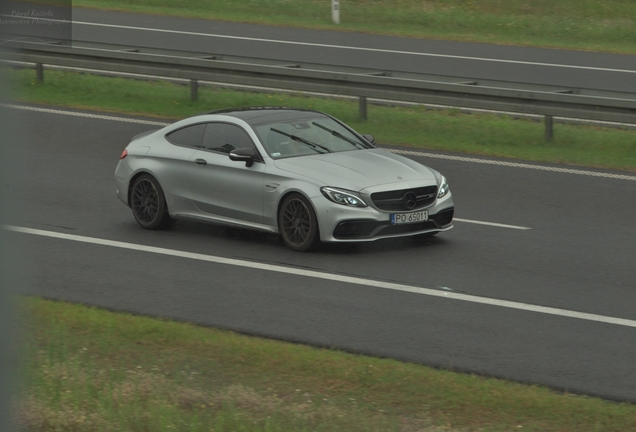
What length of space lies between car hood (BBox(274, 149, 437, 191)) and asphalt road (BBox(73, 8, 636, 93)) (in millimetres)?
11190

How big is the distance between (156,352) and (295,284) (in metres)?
2.51

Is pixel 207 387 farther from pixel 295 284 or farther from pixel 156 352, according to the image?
pixel 295 284

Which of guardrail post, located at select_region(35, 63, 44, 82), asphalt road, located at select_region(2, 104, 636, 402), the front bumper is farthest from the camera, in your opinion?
guardrail post, located at select_region(35, 63, 44, 82)

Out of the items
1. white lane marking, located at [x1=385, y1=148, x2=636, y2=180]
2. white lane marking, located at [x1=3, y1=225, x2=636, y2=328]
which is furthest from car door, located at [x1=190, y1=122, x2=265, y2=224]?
white lane marking, located at [x1=385, y1=148, x2=636, y2=180]

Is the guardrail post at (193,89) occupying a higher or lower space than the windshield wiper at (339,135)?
higher

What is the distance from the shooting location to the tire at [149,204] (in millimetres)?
12688

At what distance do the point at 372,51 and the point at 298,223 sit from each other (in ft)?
52.2

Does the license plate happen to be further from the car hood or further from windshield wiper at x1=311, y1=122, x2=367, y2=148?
windshield wiper at x1=311, y1=122, x2=367, y2=148

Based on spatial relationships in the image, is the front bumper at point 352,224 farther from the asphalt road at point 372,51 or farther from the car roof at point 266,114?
the asphalt road at point 372,51

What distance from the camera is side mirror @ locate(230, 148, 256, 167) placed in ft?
39.0

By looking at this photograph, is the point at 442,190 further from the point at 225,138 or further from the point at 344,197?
the point at 225,138

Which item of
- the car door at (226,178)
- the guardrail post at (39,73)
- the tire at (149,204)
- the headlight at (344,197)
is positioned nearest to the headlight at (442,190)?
the headlight at (344,197)

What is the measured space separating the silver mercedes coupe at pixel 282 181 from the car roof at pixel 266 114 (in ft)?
0.04

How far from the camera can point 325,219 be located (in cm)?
1126
